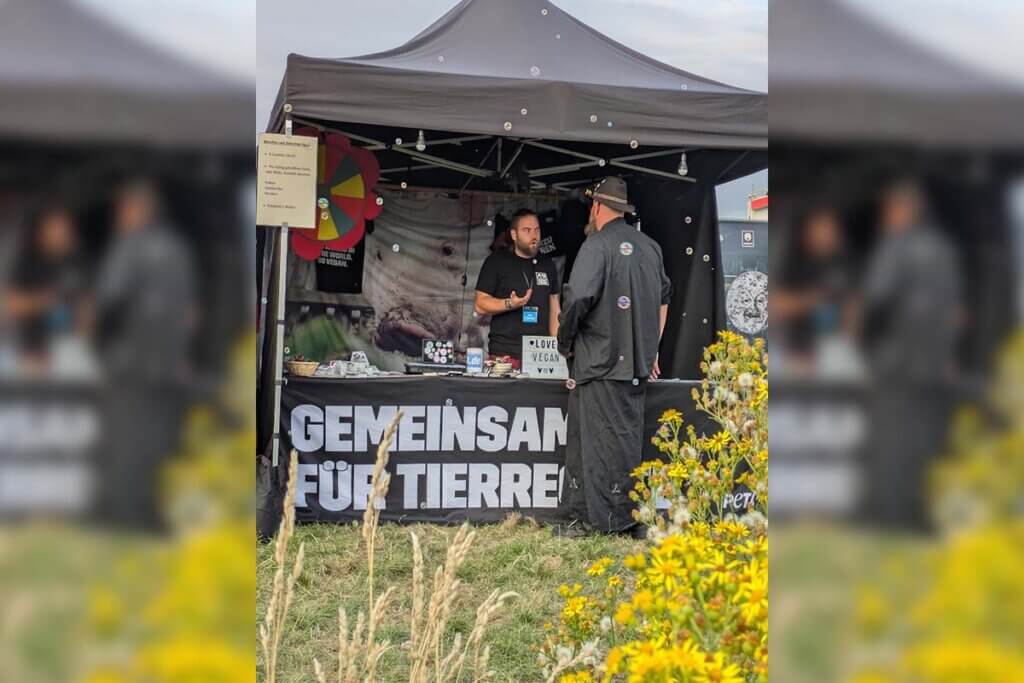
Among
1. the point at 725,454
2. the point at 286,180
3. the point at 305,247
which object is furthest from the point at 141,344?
the point at 305,247

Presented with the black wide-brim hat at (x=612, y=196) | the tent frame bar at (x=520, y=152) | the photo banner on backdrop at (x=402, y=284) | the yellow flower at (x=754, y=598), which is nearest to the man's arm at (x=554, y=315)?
the photo banner on backdrop at (x=402, y=284)

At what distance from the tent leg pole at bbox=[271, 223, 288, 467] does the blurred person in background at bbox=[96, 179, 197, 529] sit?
3.74m

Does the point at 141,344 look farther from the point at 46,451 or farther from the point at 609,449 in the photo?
the point at 609,449

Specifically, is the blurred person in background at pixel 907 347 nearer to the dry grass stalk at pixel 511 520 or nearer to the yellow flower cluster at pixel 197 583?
the yellow flower cluster at pixel 197 583

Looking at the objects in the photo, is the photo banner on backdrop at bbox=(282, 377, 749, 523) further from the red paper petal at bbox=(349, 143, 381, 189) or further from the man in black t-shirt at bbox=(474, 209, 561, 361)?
the red paper petal at bbox=(349, 143, 381, 189)

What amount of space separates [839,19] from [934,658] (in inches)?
10.4

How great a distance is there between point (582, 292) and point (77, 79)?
3943 millimetres

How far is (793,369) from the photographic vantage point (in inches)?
14.9

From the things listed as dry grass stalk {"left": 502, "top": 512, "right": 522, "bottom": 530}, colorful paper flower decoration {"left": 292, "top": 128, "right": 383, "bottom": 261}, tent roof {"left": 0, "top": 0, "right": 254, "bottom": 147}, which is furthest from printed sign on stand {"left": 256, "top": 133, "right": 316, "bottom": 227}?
tent roof {"left": 0, "top": 0, "right": 254, "bottom": 147}

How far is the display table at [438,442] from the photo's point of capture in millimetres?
4215

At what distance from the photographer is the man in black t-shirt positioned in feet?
16.6

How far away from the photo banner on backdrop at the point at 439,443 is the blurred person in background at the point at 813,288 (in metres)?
3.93

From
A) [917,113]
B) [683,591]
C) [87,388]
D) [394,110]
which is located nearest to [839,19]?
[917,113]

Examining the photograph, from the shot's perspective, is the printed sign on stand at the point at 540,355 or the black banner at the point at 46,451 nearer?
the black banner at the point at 46,451
